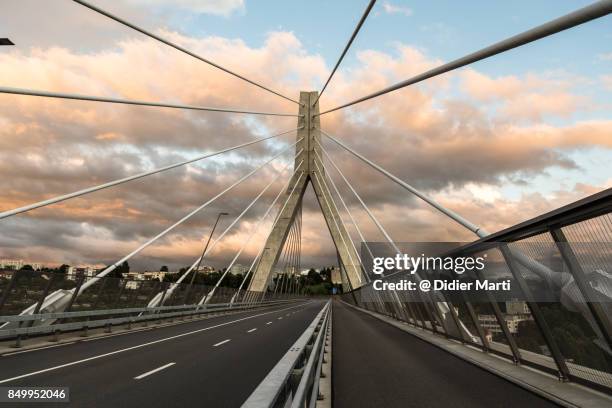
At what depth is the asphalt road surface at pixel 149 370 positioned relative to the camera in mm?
7184

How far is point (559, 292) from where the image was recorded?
816cm

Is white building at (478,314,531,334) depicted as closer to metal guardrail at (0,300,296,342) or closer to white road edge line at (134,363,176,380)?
white road edge line at (134,363,176,380)

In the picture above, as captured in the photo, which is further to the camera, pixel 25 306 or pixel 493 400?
pixel 25 306

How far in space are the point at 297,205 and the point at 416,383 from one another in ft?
131

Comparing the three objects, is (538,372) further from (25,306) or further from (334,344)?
(25,306)

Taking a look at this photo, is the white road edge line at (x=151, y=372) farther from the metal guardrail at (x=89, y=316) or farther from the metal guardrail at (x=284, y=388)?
the metal guardrail at (x=89, y=316)

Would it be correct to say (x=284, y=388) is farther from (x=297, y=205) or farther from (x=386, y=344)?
(x=297, y=205)

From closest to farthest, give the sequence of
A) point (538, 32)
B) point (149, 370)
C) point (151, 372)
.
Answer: point (538, 32)
point (151, 372)
point (149, 370)

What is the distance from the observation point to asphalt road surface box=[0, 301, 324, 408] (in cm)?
718

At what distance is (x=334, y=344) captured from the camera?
1541 centimetres

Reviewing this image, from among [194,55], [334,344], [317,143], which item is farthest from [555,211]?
[317,143]

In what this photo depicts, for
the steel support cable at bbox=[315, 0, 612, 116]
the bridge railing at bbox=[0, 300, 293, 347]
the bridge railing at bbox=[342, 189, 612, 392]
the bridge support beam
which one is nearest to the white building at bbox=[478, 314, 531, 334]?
the bridge railing at bbox=[342, 189, 612, 392]

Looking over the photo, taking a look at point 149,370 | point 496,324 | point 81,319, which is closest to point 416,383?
point 496,324

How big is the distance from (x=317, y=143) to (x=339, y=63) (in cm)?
2790
